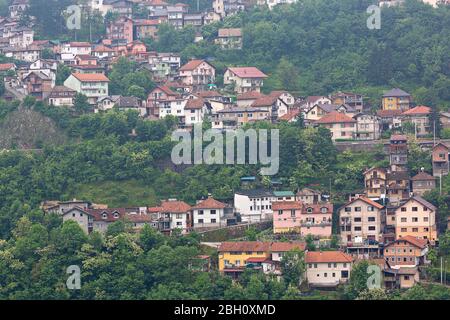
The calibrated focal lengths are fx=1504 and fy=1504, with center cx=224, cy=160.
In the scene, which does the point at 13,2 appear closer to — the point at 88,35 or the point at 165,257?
the point at 88,35

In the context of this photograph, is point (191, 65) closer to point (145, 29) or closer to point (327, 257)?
point (145, 29)

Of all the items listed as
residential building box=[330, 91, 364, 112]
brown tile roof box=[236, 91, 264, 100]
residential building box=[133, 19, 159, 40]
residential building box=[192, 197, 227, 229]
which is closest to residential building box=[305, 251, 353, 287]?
residential building box=[192, 197, 227, 229]

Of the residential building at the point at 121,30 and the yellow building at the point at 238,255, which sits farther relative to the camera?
the residential building at the point at 121,30

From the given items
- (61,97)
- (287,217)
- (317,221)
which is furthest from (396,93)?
(61,97)

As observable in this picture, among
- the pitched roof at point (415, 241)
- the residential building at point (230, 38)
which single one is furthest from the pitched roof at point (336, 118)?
the residential building at point (230, 38)

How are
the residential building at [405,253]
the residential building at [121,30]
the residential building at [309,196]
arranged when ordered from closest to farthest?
the residential building at [405,253] → the residential building at [309,196] → the residential building at [121,30]

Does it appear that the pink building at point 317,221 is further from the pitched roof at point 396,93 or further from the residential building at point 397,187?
the pitched roof at point 396,93
